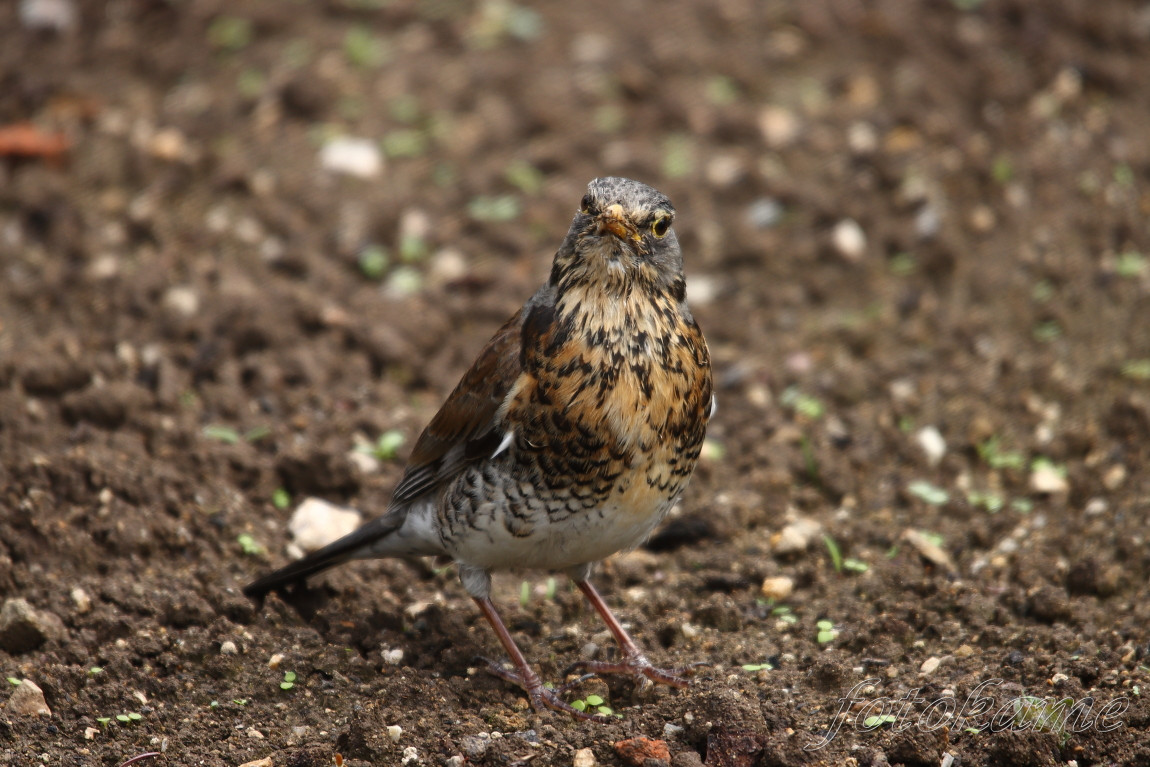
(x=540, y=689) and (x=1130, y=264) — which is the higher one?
(x=1130, y=264)

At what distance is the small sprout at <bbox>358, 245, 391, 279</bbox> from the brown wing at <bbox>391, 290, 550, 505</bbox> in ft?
8.23

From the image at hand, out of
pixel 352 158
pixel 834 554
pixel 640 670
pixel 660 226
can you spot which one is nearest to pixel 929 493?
pixel 834 554

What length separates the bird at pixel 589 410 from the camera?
4.48 meters

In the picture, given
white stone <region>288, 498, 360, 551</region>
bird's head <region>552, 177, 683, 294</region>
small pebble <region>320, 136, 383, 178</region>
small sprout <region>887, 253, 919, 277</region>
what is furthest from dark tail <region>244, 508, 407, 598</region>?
small sprout <region>887, 253, 919, 277</region>

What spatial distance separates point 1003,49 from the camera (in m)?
9.26

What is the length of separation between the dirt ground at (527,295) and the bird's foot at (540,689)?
100 millimetres

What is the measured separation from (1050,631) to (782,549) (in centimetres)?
121

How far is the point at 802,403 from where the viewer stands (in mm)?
6746

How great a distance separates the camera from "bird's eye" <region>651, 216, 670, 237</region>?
4.56 meters

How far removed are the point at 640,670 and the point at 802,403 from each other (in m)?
2.34

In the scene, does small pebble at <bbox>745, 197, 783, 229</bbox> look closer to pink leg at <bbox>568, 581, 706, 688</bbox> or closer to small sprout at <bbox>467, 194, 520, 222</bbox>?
small sprout at <bbox>467, 194, 520, 222</bbox>

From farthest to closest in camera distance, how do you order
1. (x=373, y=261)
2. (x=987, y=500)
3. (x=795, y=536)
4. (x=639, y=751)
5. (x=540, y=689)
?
(x=373, y=261) < (x=987, y=500) < (x=795, y=536) < (x=540, y=689) < (x=639, y=751)

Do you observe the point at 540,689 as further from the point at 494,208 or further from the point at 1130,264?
the point at 1130,264

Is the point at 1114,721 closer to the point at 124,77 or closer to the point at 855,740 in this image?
the point at 855,740
